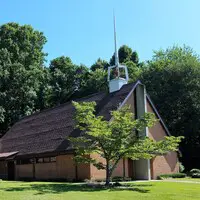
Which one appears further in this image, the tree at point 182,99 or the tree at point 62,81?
the tree at point 62,81

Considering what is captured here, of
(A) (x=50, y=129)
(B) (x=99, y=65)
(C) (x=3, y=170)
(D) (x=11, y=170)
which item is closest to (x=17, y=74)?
(C) (x=3, y=170)

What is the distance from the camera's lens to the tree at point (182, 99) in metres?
40.6

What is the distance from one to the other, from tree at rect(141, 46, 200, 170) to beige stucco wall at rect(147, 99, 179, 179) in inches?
368

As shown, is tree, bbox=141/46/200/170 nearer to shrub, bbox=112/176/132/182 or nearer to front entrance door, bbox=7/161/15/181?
shrub, bbox=112/176/132/182

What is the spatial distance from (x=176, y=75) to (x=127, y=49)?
28023 mm

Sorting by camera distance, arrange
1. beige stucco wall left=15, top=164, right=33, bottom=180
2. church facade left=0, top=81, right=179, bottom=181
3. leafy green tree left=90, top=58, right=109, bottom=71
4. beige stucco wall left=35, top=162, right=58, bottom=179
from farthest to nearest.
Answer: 1. leafy green tree left=90, top=58, right=109, bottom=71
2. beige stucco wall left=15, top=164, right=33, bottom=180
3. beige stucco wall left=35, top=162, right=58, bottom=179
4. church facade left=0, top=81, right=179, bottom=181

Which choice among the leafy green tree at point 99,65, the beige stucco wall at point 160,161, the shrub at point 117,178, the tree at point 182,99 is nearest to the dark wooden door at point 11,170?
the shrub at point 117,178

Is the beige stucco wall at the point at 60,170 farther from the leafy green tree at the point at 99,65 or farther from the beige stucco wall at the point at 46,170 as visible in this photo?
the leafy green tree at the point at 99,65

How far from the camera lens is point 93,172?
25.2m

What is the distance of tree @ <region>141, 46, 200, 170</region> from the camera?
40562mm

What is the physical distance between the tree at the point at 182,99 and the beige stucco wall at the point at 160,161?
9358 mm

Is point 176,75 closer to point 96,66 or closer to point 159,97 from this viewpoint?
point 159,97

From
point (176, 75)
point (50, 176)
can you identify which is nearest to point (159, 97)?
point (176, 75)

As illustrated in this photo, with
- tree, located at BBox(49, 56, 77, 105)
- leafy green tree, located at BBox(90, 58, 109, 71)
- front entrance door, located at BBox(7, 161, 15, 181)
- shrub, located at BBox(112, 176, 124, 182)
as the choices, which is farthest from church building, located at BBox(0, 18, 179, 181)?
leafy green tree, located at BBox(90, 58, 109, 71)
